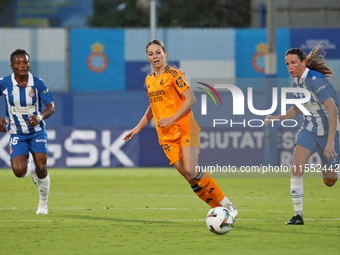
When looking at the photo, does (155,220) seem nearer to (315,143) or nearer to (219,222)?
(219,222)

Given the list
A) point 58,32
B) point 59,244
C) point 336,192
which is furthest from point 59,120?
point 59,244

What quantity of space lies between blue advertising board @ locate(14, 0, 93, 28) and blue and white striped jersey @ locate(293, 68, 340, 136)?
80.1 feet

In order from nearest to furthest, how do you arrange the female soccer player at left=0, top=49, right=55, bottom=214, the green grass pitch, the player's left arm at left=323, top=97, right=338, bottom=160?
the green grass pitch < the player's left arm at left=323, top=97, right=338, bottom=160 < the female soccer player at left=0, top=49, right=55, bottom=214

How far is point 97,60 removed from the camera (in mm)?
19391

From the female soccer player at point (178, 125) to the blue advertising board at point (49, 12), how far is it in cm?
2388

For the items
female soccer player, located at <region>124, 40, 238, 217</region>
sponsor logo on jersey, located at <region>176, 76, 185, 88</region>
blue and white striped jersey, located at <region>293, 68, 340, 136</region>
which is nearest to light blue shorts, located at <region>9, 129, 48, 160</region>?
female soccer player, located at <region>124, 40, 238, 217</region>

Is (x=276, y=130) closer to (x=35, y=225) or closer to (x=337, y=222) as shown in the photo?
(x=337, y=222)

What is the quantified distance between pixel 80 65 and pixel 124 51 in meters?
1.50

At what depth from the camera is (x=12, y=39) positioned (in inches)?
757

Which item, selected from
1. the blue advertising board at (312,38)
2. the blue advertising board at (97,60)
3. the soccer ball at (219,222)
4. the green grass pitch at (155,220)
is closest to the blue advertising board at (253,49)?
the blue advertising board at (312,38)

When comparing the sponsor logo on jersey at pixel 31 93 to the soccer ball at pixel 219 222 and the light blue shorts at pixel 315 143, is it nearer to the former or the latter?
the soccer ball at pixel 219 222

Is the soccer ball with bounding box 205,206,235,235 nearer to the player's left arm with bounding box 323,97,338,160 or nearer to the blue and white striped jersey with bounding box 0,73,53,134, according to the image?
the player's left arm with bounding box 323,97,338,160

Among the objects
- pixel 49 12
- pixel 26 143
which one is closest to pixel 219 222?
pixel 26 143

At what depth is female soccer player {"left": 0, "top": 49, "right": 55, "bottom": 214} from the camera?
8047 millimetres
